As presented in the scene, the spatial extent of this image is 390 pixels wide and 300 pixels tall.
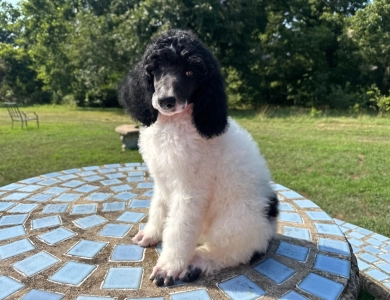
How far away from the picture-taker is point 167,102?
1.58 metres

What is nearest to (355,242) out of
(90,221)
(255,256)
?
(255,256)

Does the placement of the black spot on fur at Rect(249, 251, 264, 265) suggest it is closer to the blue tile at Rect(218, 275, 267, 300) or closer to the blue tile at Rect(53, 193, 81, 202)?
the blue tile at Rect(218, 275, 267, 300)

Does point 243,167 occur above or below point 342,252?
above

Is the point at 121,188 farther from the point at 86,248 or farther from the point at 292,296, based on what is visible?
the point at 292,296

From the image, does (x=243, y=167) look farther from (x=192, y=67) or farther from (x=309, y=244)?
(x=309, y=244)

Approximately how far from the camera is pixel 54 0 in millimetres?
23188

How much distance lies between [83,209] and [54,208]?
10.0 inches

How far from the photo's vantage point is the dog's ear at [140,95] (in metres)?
1.76

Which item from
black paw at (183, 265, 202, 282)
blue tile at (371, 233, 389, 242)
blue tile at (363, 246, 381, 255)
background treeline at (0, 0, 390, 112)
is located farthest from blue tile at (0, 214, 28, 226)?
background treeline at (0, 0, 390, 112)

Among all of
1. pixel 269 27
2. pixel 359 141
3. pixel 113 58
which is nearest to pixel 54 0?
pixel 113 58

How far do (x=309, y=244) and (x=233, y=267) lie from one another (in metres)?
0.73

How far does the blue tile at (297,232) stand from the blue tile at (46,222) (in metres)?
1.78

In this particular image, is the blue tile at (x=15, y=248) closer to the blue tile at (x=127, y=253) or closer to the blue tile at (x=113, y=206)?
the blue tile at (x=127, y=253)

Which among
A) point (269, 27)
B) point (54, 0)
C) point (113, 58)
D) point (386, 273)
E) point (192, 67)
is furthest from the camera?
point (54, 0)
